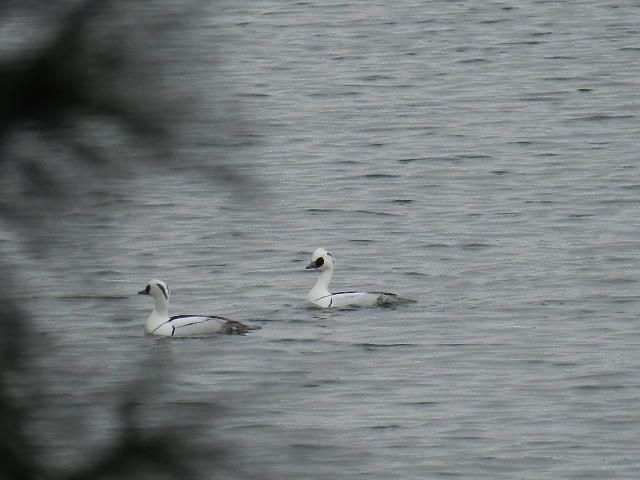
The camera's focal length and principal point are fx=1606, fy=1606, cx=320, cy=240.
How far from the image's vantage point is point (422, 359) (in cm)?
1498

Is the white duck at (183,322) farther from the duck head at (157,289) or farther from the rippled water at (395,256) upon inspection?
the rippled water at (395,256)

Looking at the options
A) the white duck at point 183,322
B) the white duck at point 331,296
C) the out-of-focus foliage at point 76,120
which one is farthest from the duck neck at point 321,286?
the out-of-focus foliage at point 76,120

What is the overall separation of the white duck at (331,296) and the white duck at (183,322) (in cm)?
178

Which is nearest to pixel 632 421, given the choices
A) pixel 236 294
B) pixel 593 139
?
pixel 236 294

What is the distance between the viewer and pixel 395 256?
2041cm

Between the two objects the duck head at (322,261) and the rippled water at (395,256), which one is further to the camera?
the duck head at (322,261)

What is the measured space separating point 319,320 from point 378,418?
4.62 m

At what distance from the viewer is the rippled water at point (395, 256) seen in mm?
1624

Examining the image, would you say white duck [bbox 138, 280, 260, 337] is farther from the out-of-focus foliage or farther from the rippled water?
the out-of-focus foliage

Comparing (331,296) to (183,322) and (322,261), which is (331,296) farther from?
(183,322)

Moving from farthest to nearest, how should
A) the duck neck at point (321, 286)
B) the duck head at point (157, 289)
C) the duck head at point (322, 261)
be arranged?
the duck head at point (322, 261) → the duck neck at point (321, 286) → the duck head at point (157, 289)

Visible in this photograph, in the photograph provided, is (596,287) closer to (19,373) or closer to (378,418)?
(378,418)

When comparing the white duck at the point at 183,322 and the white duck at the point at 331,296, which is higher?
the white duck at the point at 183,322

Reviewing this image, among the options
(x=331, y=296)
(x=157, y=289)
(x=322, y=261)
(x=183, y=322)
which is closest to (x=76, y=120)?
(x=183, y=322)
